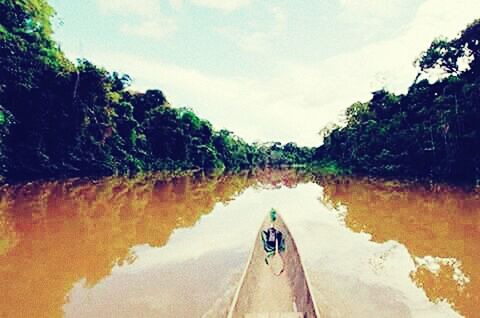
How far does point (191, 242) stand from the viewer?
889 cm

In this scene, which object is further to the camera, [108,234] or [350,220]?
[350,220]

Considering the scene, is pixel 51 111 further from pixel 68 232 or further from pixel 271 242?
pixel 271 242

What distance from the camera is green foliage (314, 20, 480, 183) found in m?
17.9

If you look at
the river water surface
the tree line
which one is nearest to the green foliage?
the river water surface

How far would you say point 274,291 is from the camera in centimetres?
510

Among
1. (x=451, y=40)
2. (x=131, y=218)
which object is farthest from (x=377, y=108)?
(x=131, y=218)

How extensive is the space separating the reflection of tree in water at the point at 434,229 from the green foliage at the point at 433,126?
2.64 m

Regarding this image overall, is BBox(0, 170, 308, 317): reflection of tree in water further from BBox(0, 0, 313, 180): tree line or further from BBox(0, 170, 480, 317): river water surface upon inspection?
BBox(0, 0, 313, 180): tree line

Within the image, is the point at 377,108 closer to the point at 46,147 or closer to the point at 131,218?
the point at 46,147

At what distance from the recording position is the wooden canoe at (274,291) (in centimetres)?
407

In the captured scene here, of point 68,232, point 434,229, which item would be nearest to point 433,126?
point 434,229

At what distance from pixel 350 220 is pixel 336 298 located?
641 cm

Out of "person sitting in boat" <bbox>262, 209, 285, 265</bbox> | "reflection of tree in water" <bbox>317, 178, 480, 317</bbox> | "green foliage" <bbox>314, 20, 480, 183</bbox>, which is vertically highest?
"green foliage" <bbox>314, 20, 480, 183</bbox>

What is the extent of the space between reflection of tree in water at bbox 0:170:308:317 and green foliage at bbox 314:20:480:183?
416 inches
